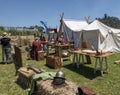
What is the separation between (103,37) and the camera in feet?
52.6

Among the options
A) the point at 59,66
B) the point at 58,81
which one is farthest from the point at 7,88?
the point at 59,66

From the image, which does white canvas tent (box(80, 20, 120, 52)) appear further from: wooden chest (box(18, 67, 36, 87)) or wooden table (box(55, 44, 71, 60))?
wooden chest (box(18, 67, 36, 87))

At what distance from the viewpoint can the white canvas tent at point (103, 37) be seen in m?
16.1

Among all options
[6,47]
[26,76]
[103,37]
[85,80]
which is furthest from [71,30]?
[26,76]

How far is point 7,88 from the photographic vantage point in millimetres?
8039

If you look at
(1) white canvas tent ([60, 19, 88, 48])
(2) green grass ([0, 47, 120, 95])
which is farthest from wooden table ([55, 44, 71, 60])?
(1) white canvas tent ([60, 19, 88, 48])

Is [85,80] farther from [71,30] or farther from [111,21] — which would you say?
[111,21]

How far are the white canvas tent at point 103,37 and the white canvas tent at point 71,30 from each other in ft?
5.94

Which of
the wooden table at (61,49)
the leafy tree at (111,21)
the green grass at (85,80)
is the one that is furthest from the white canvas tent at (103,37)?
the leafy tree at (111,21)

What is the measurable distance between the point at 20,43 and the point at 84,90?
22780 millimetres

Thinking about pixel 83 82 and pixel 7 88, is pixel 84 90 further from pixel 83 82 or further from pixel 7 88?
pixel 7 88

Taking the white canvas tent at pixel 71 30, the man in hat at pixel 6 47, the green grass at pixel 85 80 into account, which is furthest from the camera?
the white canvas tent at pixel 71 30

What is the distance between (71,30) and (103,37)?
170 inches

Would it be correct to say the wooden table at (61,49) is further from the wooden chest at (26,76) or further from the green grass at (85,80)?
the wooden chest at (26,76)
